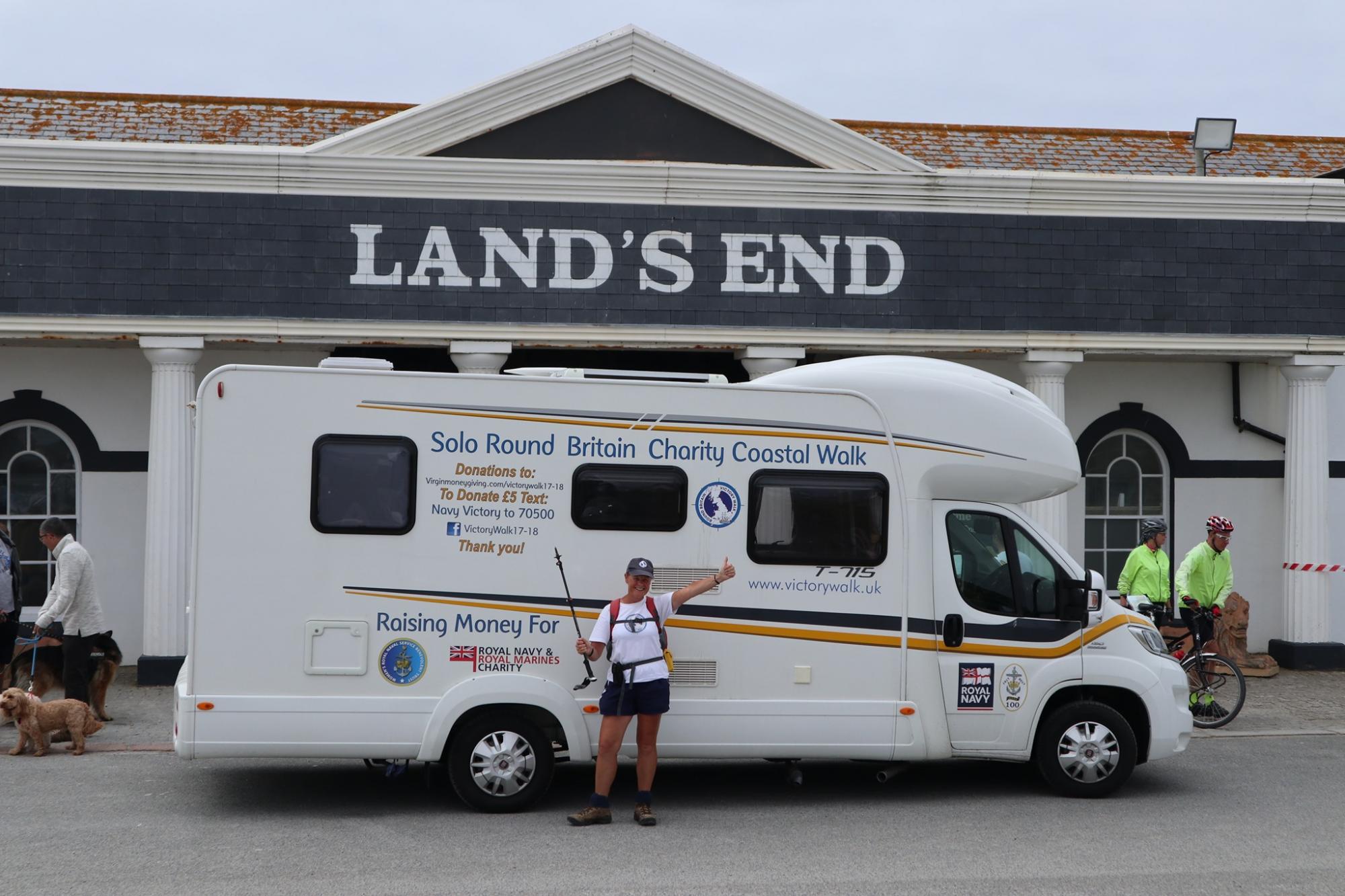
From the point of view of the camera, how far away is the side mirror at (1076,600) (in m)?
8.59

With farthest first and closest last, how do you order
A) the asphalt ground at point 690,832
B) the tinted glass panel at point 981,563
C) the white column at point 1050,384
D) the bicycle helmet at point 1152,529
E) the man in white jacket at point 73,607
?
A: 1. the white column at point 1050,384
2. the bicycle helmet at point 1152,529
3. the man in white jacket at point 73,607
4. the tinted glass panel at point 981,563
5. the asphalt ground at point 690,832

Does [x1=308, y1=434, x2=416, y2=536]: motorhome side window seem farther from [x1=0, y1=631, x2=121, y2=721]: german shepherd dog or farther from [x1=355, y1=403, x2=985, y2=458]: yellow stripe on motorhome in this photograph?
[x1=0, y1=631, x2=121, y2=721]: german shepherd dog

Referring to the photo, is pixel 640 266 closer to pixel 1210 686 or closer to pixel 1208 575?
pixel 1208 575

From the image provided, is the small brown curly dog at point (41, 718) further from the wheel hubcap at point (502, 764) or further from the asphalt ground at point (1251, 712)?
the wheel hubcap at point (502, 764)

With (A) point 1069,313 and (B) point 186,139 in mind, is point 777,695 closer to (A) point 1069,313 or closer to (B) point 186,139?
(A) point 1069,313

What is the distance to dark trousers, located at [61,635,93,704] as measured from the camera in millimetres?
10664

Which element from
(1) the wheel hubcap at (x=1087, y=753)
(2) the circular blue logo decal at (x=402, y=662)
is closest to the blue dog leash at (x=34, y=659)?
(2) the circular blue logo decal at (x=402, y=662)

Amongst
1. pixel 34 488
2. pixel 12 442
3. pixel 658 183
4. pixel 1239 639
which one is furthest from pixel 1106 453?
pixel 12 442

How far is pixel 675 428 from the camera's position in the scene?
828cm

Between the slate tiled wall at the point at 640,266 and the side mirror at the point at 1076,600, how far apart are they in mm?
5336

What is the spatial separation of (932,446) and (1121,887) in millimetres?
2901

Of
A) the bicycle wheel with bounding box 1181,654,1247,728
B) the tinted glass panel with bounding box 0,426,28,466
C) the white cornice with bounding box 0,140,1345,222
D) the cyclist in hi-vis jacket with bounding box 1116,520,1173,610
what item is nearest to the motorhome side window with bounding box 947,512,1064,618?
the cyclist in hi-vis jacket with bounding box 1116,520,1173,610

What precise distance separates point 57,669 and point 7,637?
1.59 feet

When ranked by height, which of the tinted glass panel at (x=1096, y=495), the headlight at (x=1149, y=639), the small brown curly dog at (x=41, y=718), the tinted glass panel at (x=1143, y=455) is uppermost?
the tinted glass panel at (x=1143, y=455)
